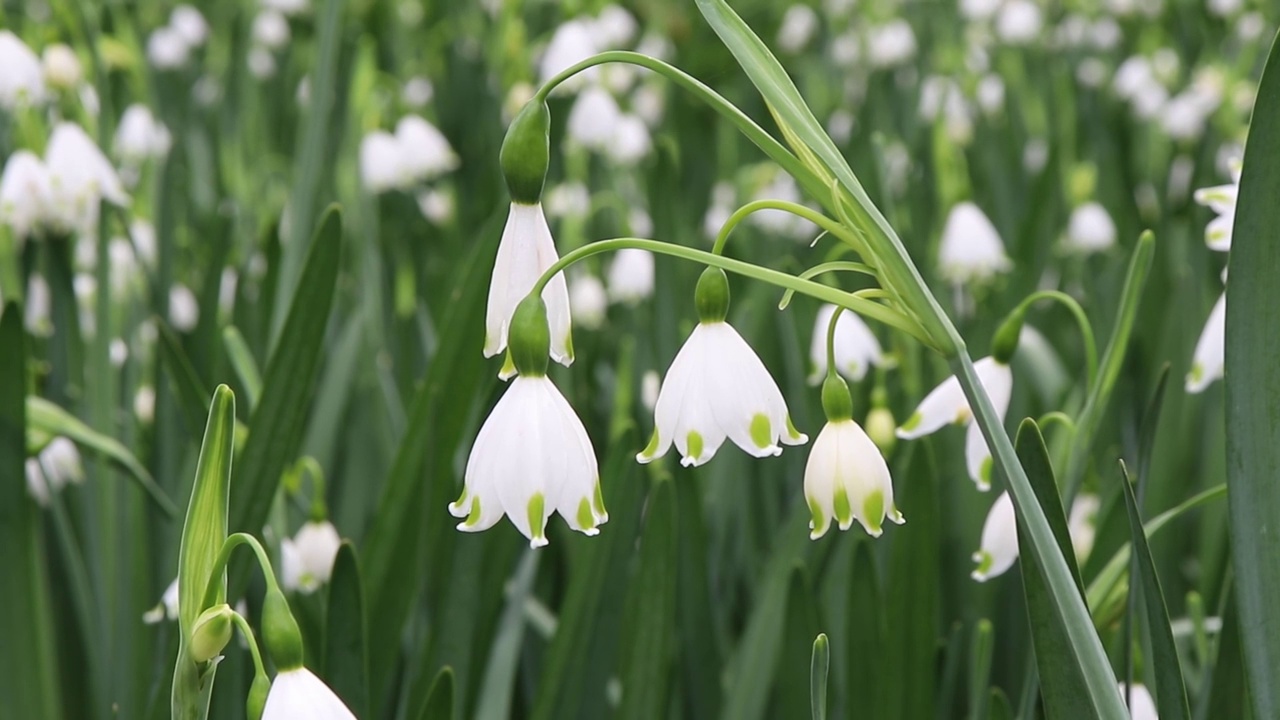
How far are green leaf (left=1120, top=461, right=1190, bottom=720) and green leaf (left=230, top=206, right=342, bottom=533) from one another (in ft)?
2.34

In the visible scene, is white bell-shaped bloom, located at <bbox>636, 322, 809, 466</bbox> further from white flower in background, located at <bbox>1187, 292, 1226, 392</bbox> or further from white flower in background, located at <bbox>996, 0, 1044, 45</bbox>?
white flower in background, located at <bbox>996, 0, 1044, 45</bbox>

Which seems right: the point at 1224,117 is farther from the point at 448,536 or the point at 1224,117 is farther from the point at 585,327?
the point at 448,536

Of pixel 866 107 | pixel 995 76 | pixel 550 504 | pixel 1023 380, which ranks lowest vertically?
pixel 550 504

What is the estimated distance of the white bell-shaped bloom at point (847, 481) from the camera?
0.86m

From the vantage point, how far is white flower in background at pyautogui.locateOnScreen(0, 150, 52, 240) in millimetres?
1769

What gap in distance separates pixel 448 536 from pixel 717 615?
1.00ft

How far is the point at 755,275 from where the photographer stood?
757mm

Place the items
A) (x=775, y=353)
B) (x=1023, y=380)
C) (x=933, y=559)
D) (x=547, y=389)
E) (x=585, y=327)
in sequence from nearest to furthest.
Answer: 1. (x=547, y=389)
2. (x=933, y=559)
3. (x=1023, y=380)
4. (x=775, y=353)
5. (x=585, y=327)

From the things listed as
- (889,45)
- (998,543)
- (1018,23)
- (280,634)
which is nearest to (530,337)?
(280,634)

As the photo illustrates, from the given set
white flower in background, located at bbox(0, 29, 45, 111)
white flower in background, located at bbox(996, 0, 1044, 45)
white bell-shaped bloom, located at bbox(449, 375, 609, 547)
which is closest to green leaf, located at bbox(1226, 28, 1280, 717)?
white bell-shaped bloom, located at bbox(449, 375, 609, 547)

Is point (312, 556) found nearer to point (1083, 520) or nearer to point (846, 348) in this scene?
point (846, 348)

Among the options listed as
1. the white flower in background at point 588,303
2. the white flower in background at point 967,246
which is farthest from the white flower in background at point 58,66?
the white flower in background at point 967,246

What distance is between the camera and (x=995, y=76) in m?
3.86

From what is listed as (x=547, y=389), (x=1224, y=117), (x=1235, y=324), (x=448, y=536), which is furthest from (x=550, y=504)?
(x=1224, y=117)
